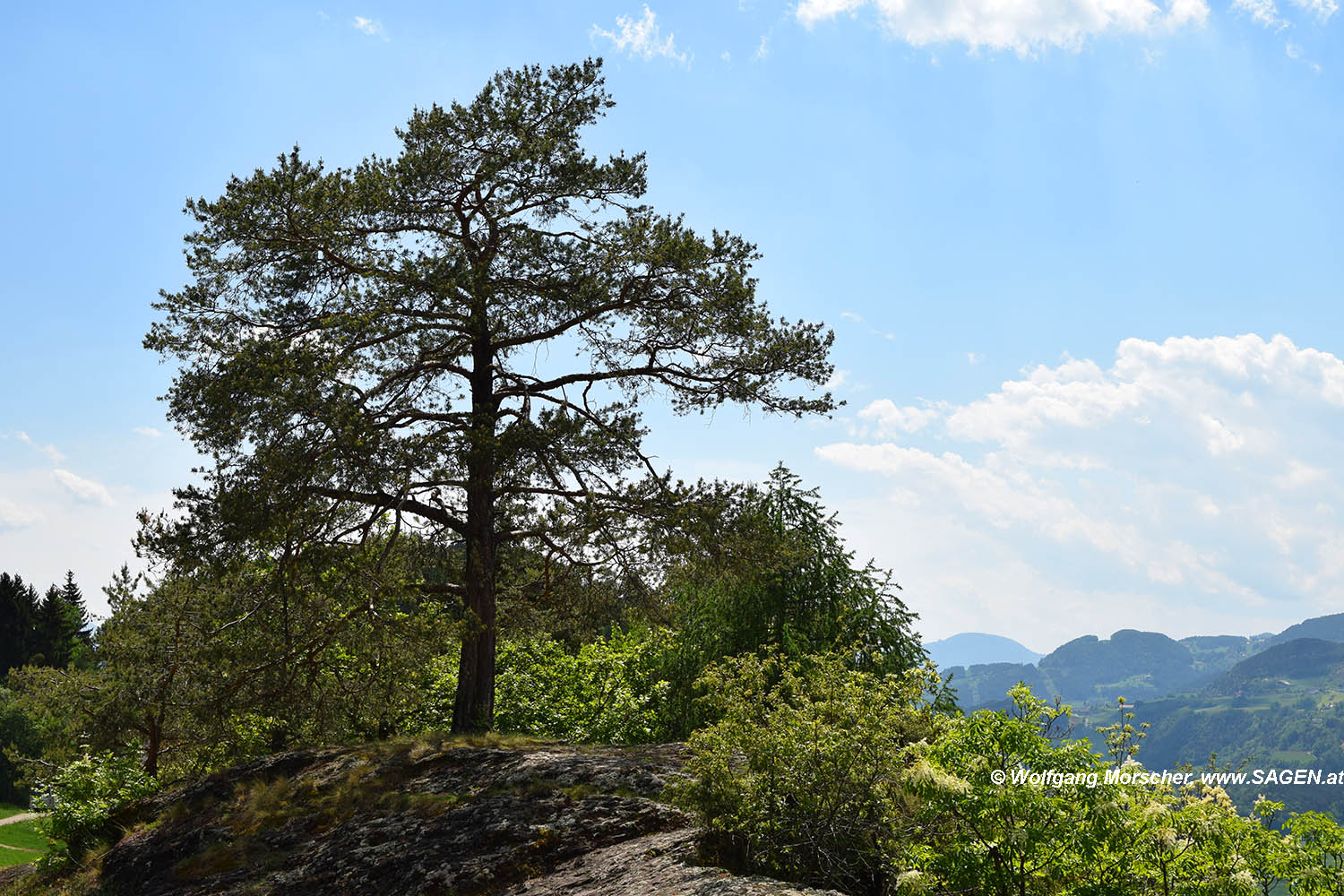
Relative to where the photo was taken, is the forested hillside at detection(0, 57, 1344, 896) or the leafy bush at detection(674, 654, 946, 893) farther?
the forested hillside at detection(0, 57, 1344, 896)

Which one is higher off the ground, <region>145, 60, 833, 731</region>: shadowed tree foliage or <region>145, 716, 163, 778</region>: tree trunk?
<region>145, 60, 833, 731</region>: shadowed tree foliage

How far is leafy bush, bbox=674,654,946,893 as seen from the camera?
670 centimetres

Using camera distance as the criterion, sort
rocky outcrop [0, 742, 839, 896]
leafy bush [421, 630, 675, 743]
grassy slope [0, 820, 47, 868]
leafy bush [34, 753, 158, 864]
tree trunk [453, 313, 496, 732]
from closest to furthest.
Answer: rocky outcrop [0, 742, 839, 896] < leafy bush [34, 753, 158, 864] < tree trunk [453, 313, 496, 732] < leafy bush [421, 630, 675, 743] < grassy slope [0, 820, 47, 868]

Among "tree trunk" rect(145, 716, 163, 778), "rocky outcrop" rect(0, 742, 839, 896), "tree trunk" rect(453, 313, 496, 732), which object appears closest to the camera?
"rocky outcrop" rect(0, 742, 839, 896)

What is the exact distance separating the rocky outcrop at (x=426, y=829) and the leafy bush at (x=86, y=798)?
0.57 m

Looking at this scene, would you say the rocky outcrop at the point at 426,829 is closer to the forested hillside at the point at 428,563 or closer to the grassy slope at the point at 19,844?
the forested hillside at the point at 428,563

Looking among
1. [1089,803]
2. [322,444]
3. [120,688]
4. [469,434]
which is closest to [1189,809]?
[1089,803]

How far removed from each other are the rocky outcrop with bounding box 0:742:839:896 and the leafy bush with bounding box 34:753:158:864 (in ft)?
1.87

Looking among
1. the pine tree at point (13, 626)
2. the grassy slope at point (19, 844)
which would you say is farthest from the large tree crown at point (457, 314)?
the pine tree at point (13, 626)

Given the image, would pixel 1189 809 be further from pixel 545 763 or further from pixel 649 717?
pixel 649 717

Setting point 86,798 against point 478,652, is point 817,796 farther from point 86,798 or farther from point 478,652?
point 86,798

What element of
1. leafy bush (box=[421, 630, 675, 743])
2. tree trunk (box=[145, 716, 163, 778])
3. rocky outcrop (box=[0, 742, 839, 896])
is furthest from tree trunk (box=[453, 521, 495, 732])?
tree trunk (box=[145, 716, 163, 778])

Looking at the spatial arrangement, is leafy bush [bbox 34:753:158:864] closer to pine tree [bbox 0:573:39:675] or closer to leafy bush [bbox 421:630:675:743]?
leafy bush [bbox 421:630:675:743]

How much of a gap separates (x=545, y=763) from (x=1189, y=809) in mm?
7037
